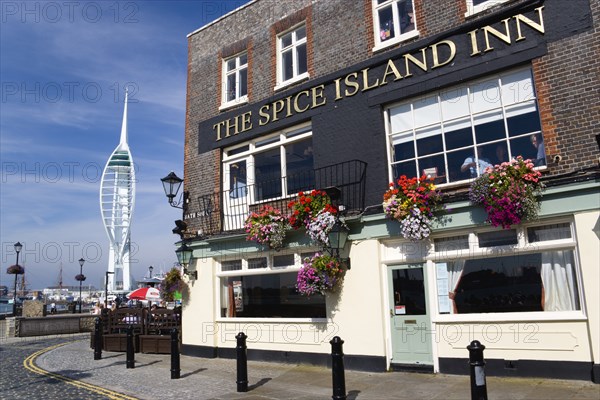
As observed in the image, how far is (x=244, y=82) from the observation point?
45.8 feet

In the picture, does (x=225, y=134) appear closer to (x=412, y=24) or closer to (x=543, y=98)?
(x=412, y=24)

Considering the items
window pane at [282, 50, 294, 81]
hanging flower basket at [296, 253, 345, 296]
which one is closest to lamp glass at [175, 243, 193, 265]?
hanging flower basket at [296, 253, 345, 296]

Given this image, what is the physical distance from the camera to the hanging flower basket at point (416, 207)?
8984mm

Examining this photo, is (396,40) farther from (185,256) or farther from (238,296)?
(185,256)

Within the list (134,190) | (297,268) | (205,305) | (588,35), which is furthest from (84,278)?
(134,190)

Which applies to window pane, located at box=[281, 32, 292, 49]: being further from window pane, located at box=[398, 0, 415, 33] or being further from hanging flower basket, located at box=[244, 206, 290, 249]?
hanging flower basket, located at box=[244, 206, 290, 249]

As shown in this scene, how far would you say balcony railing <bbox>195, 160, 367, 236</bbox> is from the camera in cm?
1059

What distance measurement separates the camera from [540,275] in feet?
27.1

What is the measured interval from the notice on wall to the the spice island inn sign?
4.19 m

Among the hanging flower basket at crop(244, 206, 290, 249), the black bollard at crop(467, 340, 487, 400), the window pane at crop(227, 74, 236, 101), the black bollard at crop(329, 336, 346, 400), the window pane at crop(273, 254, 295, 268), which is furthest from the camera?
the window pane at crop(227, 74, 236, 101)

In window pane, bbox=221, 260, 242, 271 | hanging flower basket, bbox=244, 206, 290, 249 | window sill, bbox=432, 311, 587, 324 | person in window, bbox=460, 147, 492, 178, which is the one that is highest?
person in window, bbox=460, 147, 492, 178

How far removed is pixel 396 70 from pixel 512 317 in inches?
216

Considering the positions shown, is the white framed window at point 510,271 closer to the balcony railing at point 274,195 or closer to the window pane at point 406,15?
the balcony railing at point 274,195

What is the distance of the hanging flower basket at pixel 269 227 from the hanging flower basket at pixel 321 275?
3.65 ft
